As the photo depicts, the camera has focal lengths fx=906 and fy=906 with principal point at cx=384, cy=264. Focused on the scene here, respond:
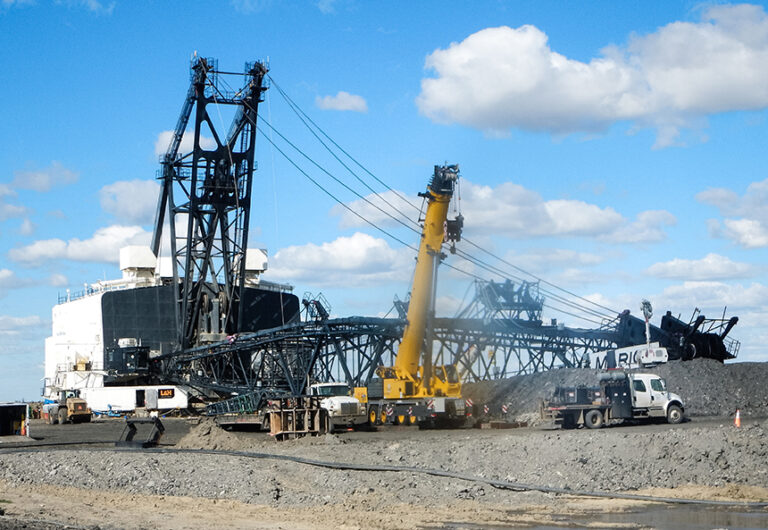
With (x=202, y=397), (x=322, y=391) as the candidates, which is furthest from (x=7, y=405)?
(x=202, y=397)

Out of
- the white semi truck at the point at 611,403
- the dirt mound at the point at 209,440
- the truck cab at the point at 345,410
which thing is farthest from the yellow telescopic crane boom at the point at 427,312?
the dirt mound at the point at 209,440

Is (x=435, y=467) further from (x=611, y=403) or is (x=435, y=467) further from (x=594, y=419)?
(x=611, y=403)

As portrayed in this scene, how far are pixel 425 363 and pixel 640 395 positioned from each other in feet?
31.5

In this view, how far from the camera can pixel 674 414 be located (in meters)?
39.2

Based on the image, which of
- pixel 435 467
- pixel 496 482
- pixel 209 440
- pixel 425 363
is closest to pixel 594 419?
pixel 425 363

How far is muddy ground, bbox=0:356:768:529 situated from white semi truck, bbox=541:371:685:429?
33.3 feet

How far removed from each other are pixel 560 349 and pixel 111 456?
1882 inches

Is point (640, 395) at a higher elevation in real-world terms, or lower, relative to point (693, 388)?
lower

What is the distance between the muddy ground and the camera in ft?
60.4

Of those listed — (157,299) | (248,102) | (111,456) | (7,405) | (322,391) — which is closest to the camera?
(111,456)

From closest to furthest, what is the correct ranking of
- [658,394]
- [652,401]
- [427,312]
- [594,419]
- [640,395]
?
[594,419] → [640,395] → [652,401] → [658,394] → [427,312]

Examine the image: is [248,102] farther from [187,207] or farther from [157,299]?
[157,299]

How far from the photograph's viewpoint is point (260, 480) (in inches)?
879

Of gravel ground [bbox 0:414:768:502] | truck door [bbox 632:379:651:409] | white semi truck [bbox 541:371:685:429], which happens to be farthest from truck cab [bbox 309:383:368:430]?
gravel ground [bbox 0:414:768:502]
